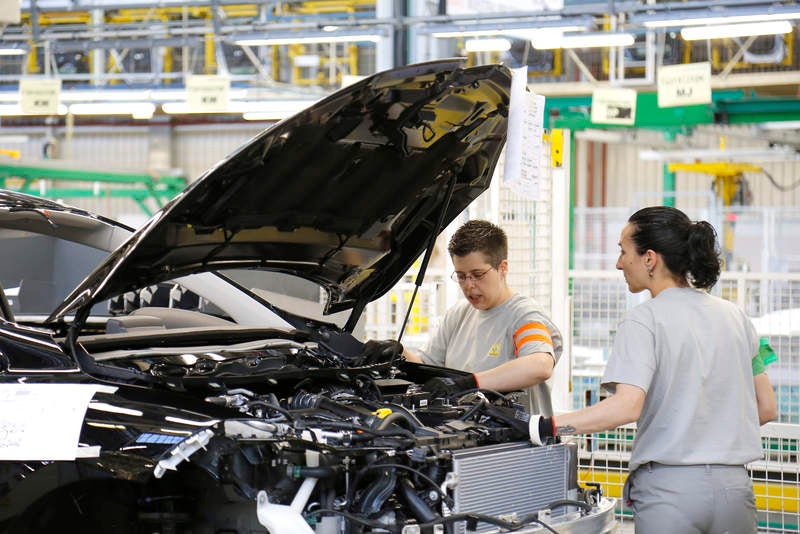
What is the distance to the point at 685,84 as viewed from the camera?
9.34 m

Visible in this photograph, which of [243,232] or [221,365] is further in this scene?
[243,232]

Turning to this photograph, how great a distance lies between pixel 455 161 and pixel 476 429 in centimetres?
95

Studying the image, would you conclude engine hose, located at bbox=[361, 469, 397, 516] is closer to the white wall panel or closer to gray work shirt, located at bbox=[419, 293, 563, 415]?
gray work shirt, located at bbox=[419, 293, 563, 415]

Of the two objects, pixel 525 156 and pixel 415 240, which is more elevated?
pixel 525 156

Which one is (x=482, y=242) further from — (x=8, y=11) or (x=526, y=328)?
(x=8, y=11)

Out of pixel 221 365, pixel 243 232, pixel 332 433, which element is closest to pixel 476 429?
pixel 332 433

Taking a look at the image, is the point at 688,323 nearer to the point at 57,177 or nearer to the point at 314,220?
the point at 314,220

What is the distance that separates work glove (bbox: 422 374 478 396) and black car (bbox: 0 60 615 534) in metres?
0.06

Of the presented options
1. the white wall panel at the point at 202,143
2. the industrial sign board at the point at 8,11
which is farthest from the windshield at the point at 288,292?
the white wall panel at the point at 202,143

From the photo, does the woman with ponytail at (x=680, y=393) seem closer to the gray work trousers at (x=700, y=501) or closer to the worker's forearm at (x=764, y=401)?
the gray work trousers at (x=700, y=501)

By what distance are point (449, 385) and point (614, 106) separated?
6782mm

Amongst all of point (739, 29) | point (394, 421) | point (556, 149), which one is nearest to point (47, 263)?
point (556, 149)

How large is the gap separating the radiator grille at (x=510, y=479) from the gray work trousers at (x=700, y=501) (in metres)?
0.25

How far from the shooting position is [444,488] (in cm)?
267
